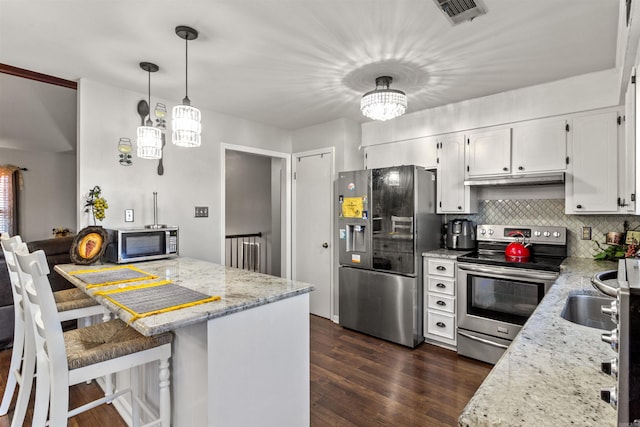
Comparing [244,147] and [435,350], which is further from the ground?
[244,147]

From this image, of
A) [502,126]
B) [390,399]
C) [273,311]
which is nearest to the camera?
[273,311]

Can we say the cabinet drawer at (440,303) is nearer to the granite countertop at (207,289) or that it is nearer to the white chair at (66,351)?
the granite countertop at (207,289)

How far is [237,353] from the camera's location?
4.93 ft

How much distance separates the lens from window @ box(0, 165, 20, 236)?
596 cm

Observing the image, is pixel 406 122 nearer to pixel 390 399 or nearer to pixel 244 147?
pixel 244 147

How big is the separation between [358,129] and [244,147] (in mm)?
1416

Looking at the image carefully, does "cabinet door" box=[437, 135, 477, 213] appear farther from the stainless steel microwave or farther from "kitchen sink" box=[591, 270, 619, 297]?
the stainless steel microwave

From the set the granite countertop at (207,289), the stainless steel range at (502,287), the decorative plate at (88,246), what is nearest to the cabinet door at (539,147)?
the stainless steel range at (502,287)

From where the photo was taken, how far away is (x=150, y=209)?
317 cm

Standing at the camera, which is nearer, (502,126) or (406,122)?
A: (502,126)

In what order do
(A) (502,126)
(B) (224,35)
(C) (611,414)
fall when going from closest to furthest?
(C) (611,414) → (B) (224,35) → (A) (502,126)

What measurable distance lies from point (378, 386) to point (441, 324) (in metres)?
1.03

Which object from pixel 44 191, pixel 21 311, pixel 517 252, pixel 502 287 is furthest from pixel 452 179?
pixel 44 191

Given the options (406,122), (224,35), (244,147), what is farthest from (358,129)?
(224,35)
